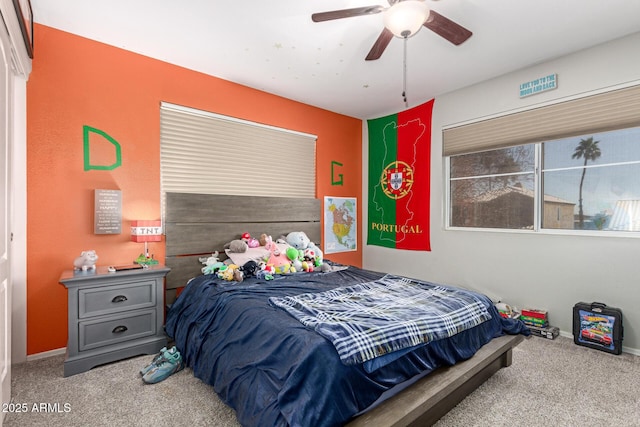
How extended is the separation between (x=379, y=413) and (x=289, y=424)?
1.42 feet

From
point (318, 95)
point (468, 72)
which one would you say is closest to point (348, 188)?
point (318, 95)

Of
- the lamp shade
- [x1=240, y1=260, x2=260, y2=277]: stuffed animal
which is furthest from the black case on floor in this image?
the lamp shade

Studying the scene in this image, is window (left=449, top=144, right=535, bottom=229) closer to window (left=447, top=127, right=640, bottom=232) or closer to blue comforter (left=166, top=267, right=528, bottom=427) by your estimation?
window (left=447, top=127, right=640, bottom=232)

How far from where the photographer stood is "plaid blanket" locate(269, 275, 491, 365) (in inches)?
60.0

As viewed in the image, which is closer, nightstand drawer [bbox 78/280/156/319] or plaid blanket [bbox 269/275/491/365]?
plaid blanket [bbox 269/275/491/365]

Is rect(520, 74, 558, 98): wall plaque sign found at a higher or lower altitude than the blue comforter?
higher

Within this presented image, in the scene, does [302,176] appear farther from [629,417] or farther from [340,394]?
[629,417]

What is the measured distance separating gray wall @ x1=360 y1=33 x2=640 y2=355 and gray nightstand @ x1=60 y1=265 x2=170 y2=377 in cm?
309

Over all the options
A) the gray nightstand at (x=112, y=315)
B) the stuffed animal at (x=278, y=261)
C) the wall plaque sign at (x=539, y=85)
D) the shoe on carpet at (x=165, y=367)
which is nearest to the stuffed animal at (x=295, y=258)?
the stuffed animal at (x=278, y=261)

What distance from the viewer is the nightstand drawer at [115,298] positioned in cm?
232

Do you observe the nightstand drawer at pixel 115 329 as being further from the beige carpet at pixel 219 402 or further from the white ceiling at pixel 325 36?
the white ceiling at pixel 325 36

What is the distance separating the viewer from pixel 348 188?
4750 mm

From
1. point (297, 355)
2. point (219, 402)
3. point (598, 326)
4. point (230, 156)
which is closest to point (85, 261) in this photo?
point (219, 402)

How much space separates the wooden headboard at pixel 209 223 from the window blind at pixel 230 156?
132mm
